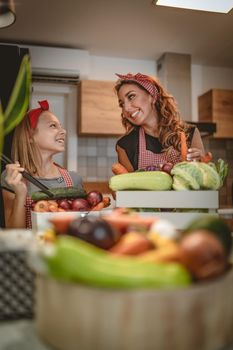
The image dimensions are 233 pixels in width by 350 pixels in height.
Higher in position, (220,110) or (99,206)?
(220,110)

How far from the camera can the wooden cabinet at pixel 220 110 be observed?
3.68 metres

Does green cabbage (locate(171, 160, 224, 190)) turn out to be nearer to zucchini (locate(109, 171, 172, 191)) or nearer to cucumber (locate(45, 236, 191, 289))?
zucchini (locate(109, 171, 172, 191))

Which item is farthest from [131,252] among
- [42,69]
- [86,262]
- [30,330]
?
[42,69]

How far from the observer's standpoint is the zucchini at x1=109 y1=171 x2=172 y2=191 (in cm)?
96

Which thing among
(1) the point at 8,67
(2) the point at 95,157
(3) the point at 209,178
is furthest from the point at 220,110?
(3) the point at 209,178

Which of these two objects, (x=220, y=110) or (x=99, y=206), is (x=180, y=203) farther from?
(x=220, y=110)

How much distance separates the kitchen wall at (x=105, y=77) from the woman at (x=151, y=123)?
1689 mm

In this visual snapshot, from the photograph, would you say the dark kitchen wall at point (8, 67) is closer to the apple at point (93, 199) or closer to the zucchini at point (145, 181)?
the apple at point (93, 199)

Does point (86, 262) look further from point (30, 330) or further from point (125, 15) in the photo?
point (125, 15)

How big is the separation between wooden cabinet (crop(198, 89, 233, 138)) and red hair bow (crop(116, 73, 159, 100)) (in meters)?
1.94

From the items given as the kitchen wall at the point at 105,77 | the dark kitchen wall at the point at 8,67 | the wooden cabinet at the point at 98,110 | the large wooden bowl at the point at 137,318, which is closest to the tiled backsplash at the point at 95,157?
the kitchen wall at the point at 105,77

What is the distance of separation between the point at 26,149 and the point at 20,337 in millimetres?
1538

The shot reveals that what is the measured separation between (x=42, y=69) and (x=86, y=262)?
321cm

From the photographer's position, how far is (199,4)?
2.58 meters
